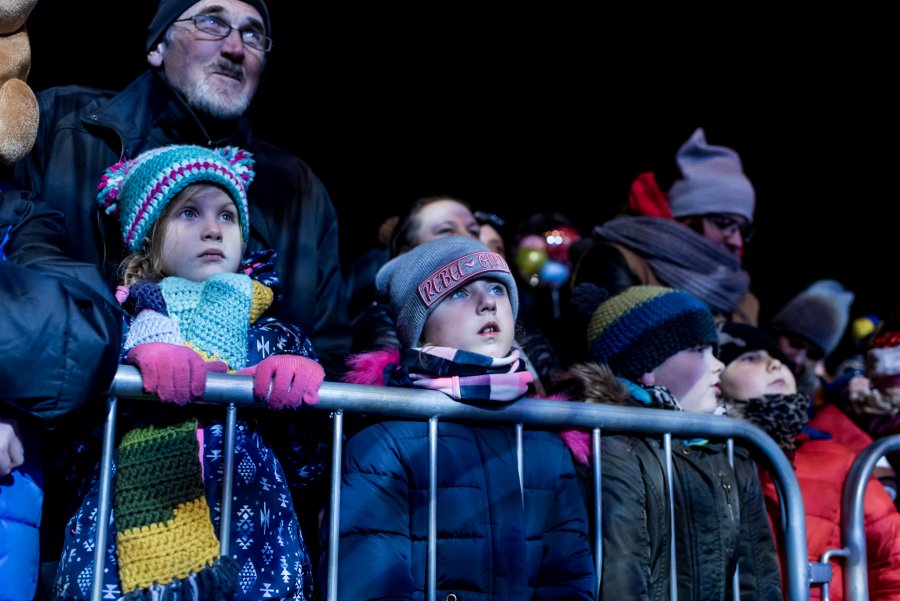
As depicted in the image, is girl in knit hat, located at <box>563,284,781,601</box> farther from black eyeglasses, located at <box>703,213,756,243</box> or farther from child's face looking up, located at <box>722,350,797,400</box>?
black eyeglasses, located at <box>703,213,756,243</box>

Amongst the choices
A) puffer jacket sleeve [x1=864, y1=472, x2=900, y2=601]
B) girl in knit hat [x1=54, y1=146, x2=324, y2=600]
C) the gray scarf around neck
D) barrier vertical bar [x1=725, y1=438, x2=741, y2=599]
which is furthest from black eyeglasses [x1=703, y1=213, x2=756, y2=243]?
girl in knit hat [x1=54, y1=146, x2=324, y2=600]

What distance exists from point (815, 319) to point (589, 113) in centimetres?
267

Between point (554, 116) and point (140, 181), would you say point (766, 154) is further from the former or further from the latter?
point (140, 181)

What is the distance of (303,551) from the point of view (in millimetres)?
2426

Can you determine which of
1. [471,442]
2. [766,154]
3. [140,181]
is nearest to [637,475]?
[471,442]

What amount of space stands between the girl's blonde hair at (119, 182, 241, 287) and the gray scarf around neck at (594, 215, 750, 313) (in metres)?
2.17

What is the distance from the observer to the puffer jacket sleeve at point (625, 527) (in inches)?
106

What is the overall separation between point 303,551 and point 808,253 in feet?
20.5

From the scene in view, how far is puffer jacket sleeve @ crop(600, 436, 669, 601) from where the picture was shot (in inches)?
106

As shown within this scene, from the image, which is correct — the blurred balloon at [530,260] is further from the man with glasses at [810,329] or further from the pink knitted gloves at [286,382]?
the pink knitted gloves at [286,382]

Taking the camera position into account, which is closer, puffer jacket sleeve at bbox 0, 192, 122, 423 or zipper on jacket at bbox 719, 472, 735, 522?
puffer jacket sleeve at bbox 0, 192, 122, 423

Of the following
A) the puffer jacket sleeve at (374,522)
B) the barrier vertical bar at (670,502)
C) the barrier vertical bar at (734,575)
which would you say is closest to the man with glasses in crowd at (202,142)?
the puffer jacket sleeve at (374,522)

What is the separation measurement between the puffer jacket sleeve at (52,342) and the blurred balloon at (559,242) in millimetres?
3937

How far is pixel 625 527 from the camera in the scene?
2.79m
